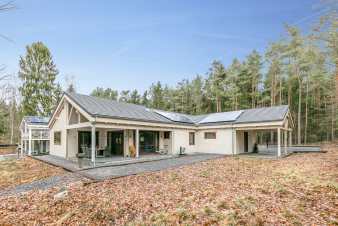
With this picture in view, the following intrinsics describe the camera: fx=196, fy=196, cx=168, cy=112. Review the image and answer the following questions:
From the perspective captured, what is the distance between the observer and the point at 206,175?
357 inches

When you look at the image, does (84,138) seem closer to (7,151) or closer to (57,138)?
(57,138)

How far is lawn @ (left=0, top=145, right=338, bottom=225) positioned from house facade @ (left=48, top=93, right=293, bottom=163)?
575 cm

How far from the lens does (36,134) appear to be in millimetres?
18188

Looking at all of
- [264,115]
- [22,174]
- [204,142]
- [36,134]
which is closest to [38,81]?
[36,134]

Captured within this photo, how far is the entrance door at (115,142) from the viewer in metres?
16.2

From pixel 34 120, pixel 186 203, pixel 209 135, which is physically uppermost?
pixel 34 120

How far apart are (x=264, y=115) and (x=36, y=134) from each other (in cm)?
2078

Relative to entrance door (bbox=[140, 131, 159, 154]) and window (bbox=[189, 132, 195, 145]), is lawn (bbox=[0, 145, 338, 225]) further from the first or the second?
Result: window (bbox=[189, 132, 195, 145])

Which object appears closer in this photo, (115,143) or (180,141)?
(115,143)

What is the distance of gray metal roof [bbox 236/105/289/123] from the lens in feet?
52.7

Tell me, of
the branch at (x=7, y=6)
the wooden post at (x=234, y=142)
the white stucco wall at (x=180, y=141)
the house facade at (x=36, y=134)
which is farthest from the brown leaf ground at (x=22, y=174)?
the wooden post at (x=234, y=142)

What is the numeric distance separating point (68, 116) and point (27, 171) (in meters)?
4.53

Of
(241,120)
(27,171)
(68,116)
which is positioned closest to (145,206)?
(27,171)

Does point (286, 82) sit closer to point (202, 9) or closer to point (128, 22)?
point (202, 9)
